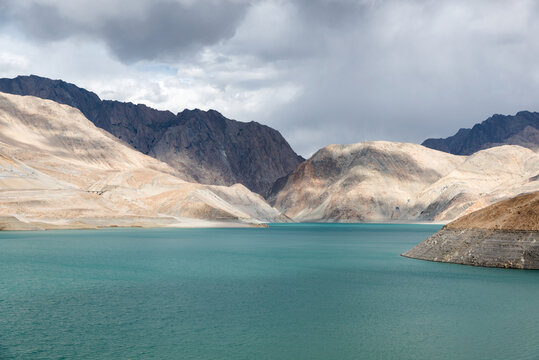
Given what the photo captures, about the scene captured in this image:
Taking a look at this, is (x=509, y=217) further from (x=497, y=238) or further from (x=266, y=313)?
(x=266, y=313)

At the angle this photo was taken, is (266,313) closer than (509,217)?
Yes

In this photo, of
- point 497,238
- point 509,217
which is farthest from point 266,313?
point 509,217

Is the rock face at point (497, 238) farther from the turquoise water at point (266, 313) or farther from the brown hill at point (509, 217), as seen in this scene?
the turquoise water at point (266, 313)

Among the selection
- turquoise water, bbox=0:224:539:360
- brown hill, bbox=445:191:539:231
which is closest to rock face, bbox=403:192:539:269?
brown hill, bbox=445:191:539:231

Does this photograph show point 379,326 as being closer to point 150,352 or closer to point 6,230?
point 150,352

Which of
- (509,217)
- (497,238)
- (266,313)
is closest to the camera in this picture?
(266,313)

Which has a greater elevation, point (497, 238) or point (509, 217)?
point (509, 217)
